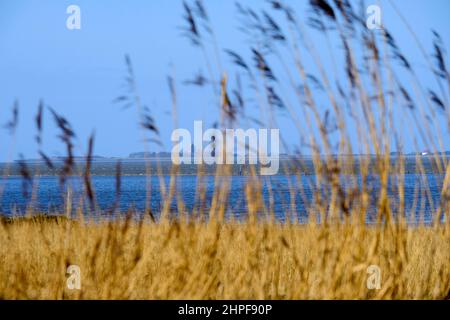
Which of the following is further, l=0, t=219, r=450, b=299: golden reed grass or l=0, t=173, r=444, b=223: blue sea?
l=0, t=173, r=444, b=223: blue sea

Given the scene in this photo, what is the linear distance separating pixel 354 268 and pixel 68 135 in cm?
137

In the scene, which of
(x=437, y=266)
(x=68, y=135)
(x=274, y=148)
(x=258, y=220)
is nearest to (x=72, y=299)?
(x=68, y=135)

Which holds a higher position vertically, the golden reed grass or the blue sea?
the blue sea

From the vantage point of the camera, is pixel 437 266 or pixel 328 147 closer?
pixel 328 147

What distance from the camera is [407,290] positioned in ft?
10.6

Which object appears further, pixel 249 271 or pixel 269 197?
pixel 269 197

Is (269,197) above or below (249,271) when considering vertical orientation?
above

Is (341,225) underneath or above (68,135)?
underneath

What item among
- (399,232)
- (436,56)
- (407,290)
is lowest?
(407,290)

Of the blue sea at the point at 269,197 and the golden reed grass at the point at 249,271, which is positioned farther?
the blue sea at the point at 269,197

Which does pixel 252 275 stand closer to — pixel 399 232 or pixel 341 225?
pixel 341 225

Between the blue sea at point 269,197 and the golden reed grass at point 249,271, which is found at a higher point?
the blue sea at point 269,197
